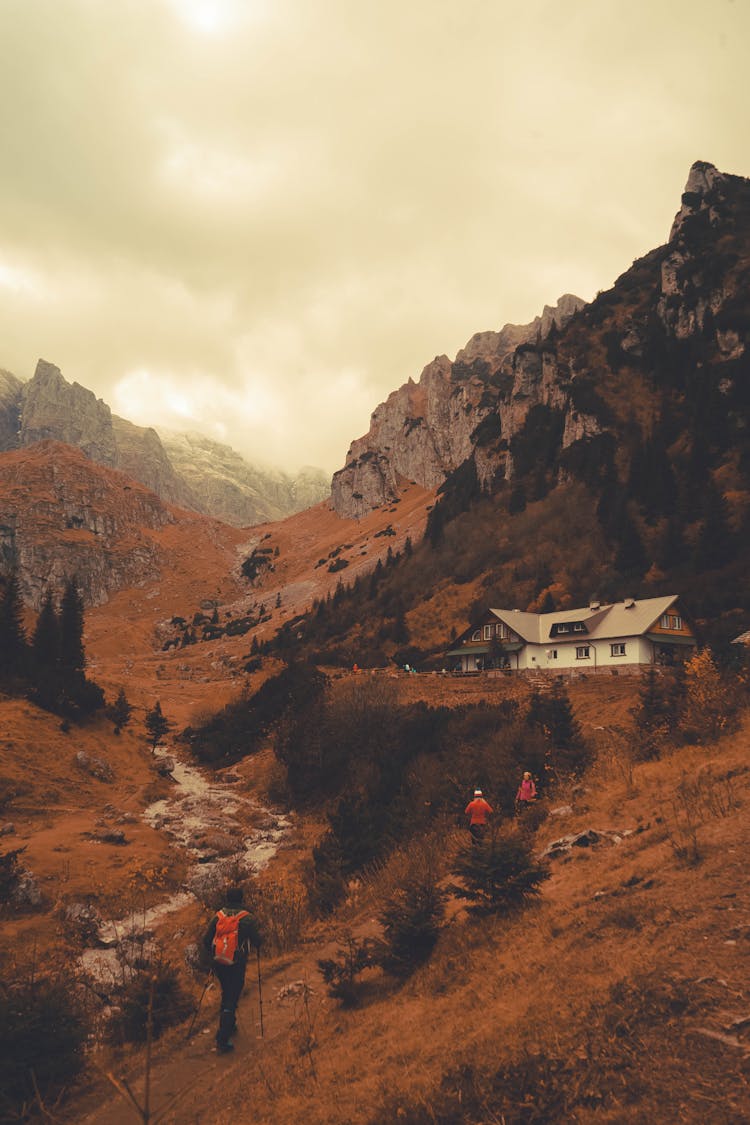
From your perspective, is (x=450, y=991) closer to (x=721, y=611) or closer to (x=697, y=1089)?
(x=697, y=1089)

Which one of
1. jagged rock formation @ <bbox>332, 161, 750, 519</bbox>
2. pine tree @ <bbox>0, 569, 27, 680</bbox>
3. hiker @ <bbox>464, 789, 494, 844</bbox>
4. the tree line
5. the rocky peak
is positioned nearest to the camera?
hiker @ <bbox>464, 789, 494, 844</bbox>

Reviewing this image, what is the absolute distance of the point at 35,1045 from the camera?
6965 mm

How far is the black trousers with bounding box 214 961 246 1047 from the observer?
7824 mm

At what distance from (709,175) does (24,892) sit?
141 meters

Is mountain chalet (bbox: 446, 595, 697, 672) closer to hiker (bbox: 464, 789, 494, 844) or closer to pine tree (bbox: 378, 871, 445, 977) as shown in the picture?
hiker (bbox: 464, 789, 494, 844)

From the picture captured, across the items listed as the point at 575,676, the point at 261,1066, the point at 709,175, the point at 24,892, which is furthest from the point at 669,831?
the point at 709,175

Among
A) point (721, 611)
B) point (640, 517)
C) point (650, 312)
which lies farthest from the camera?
point (650, 312)

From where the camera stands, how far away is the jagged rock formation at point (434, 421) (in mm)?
161875

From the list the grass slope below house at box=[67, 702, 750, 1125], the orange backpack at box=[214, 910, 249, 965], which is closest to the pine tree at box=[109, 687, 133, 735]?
the grass slope below house at box=[67, 702, 750, 1125]

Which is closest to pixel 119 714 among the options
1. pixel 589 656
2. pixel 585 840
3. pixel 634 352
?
pixel 589 656

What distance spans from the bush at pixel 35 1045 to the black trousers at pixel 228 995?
1.73m

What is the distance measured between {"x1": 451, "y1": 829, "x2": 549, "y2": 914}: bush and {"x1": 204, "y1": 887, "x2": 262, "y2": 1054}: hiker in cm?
327

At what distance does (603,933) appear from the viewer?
6699 millimetres

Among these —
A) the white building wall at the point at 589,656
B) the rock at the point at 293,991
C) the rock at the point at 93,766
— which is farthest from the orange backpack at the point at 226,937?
the white building wall at the point at 589,656
